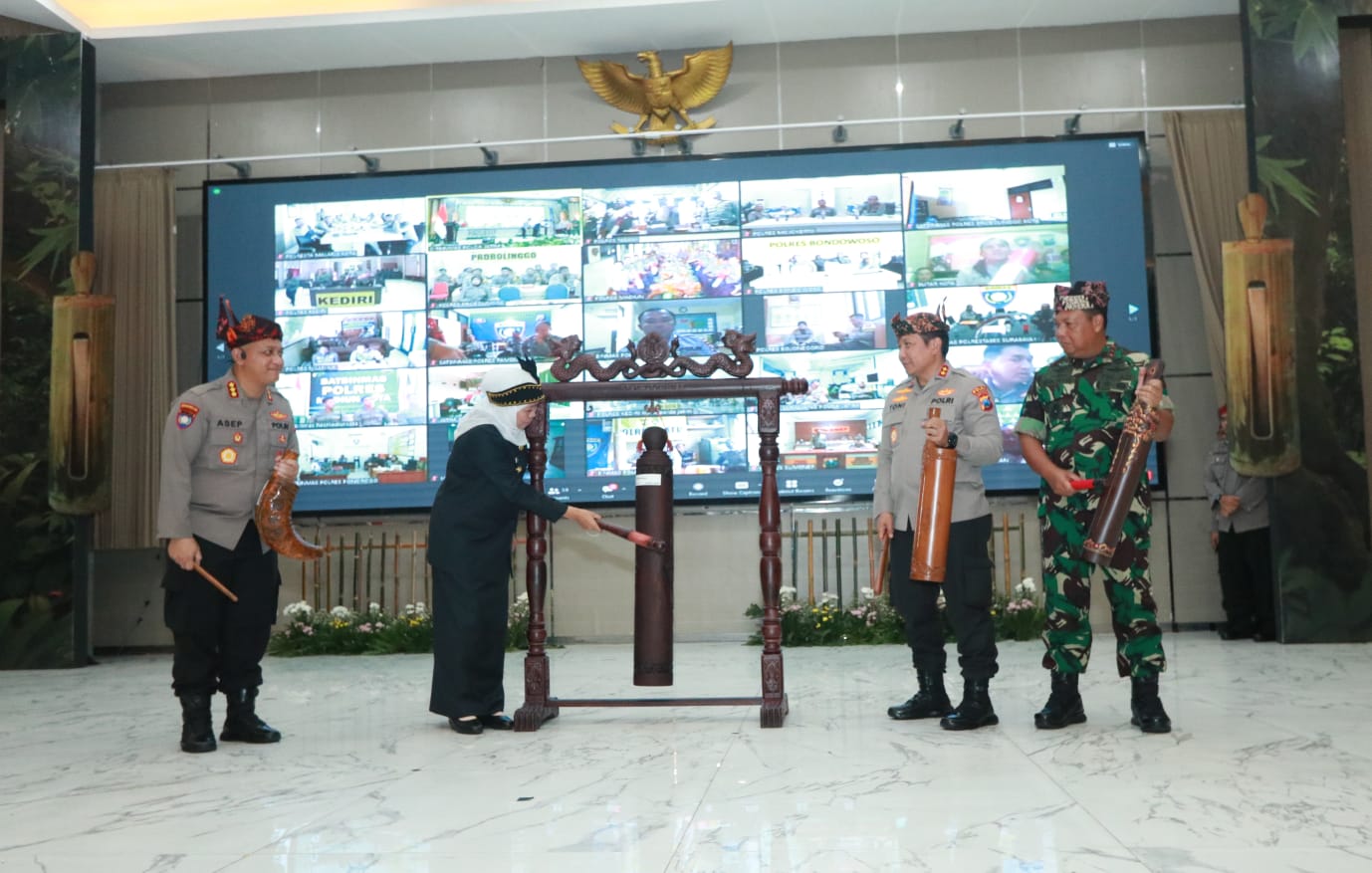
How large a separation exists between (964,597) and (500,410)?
1860 millimetres

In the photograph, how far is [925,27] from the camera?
839 cm

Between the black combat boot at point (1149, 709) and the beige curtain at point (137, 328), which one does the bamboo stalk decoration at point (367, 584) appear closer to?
the beige curtain at point (137, 328)

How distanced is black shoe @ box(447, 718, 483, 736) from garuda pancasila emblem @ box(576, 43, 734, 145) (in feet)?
16.8

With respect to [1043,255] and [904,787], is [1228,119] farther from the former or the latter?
[904,787]

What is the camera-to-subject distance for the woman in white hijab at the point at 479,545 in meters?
4.50

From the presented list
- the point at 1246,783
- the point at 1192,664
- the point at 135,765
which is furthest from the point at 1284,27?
the point at 135,765

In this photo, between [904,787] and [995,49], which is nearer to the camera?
[904,787]

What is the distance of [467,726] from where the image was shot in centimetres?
449

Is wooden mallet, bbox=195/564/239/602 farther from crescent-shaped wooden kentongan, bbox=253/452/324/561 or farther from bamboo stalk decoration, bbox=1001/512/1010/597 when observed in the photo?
bamboo stalk decoration, bbox=1001/512/1010/597

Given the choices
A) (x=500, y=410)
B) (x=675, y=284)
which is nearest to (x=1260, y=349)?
(x=675, y=284)

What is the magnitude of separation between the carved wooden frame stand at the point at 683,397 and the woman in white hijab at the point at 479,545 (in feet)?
0.40

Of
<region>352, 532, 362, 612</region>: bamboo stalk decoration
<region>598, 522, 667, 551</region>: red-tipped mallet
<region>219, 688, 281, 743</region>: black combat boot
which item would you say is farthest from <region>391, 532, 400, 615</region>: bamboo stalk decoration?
<region>598, 522, 667, 551</region>: red-tipped mallet

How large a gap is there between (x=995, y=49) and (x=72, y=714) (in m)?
6.98

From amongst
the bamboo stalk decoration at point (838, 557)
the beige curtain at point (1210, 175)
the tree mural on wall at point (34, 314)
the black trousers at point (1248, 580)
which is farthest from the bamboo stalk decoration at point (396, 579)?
the beige curtain at point (1210, 175)
